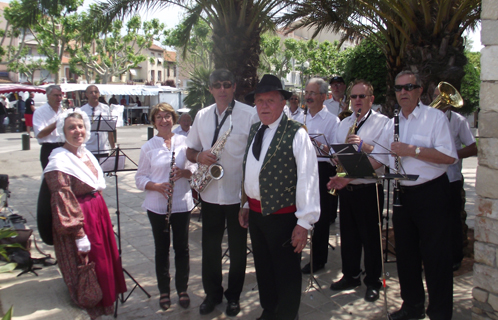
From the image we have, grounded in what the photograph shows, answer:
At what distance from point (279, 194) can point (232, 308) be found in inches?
53.7

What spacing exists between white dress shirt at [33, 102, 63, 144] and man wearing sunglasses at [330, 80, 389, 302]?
4.94 metres

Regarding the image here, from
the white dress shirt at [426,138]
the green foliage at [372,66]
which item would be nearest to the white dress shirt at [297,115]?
the white dress shirt at [426,138]

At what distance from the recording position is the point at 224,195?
148 inches

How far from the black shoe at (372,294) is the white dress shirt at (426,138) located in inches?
48.8

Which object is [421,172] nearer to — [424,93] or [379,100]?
[424,93]

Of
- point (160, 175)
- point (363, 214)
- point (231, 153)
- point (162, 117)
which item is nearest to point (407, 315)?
point (363, 214)

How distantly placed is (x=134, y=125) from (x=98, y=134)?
22.6 metres

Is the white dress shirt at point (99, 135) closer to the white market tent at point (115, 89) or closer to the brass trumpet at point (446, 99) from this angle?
the brass trumpet at point (446, 99)

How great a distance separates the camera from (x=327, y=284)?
455 cm

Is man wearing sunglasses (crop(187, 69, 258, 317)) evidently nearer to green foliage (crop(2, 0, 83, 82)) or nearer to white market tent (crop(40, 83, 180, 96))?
green foliage (crop(2, 0, 83, 82))

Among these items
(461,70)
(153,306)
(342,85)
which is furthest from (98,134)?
(461,70)

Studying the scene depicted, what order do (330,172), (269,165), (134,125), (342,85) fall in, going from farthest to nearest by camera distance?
(134,125), (342,85), (330,172), (269,165)

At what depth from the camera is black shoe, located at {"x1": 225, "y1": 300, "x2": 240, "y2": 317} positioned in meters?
3.83

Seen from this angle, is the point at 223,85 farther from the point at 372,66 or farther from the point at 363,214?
the point at 372,66
